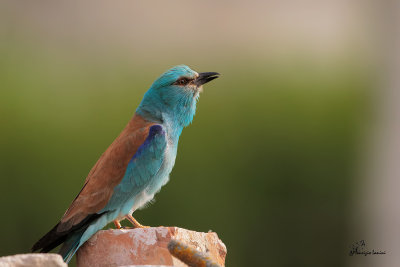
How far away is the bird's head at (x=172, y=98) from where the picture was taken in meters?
4.06

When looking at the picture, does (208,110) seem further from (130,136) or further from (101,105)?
(130,136)

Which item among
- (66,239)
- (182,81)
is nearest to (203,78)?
(182,81)

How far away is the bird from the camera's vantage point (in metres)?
3.39

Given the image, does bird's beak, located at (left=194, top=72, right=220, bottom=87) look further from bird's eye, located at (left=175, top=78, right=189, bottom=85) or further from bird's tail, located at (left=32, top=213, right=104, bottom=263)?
bird's tail, located at (left=32, top=213, right=104, bottom=263)

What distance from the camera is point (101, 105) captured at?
5.65 metres

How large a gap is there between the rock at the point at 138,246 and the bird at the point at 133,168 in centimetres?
15

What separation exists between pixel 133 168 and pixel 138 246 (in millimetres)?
688

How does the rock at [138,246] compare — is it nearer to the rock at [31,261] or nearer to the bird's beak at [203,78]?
the rock at [31,261]

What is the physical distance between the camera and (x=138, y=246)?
10.2ft

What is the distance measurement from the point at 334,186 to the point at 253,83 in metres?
1.27

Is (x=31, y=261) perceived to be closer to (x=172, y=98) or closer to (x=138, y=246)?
(x=138, y=246)

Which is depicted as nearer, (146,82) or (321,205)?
(321,205)

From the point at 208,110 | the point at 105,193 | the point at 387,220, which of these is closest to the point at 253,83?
the point at 208,110

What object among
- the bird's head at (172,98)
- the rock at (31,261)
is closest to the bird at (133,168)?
the bird's head at (172,98)
